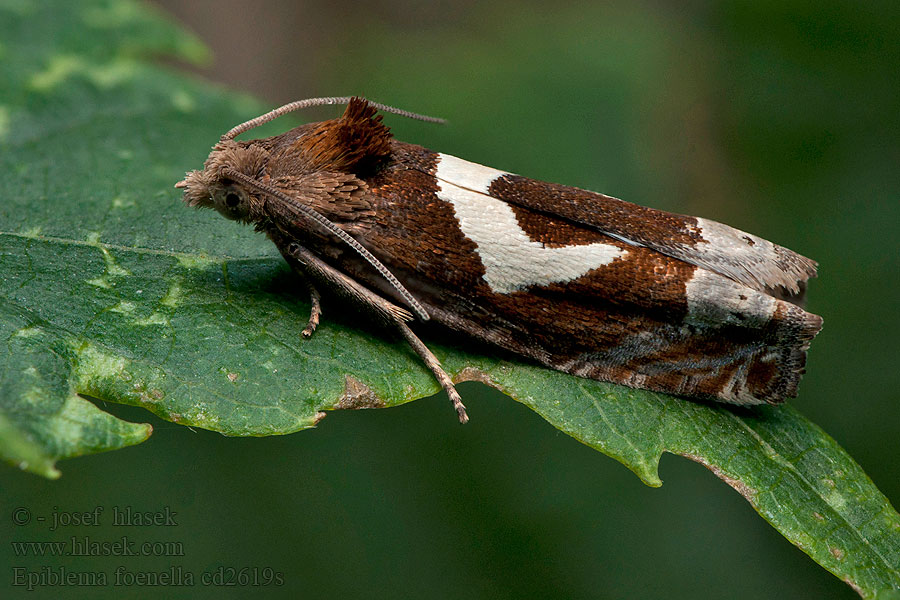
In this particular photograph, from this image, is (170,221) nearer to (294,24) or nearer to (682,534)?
(682,534)

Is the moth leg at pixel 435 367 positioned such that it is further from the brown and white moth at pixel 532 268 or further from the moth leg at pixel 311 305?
the moth leg at pixel 311 305

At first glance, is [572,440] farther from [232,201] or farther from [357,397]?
[232,201]

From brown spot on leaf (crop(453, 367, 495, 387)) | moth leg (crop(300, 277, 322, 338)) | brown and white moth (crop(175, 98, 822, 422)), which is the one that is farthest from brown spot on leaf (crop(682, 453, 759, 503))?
moth leg (crop(300, 277, 322, 338))

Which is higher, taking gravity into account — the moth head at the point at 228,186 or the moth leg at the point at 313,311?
the moth head at the point at 228,186

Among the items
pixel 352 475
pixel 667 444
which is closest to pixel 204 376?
pixel 667 444

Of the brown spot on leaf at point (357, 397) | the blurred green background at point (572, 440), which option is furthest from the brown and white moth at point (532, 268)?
the blurred green background at point (572, 440)

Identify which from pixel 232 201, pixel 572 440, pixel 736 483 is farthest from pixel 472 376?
pixel 572 440
